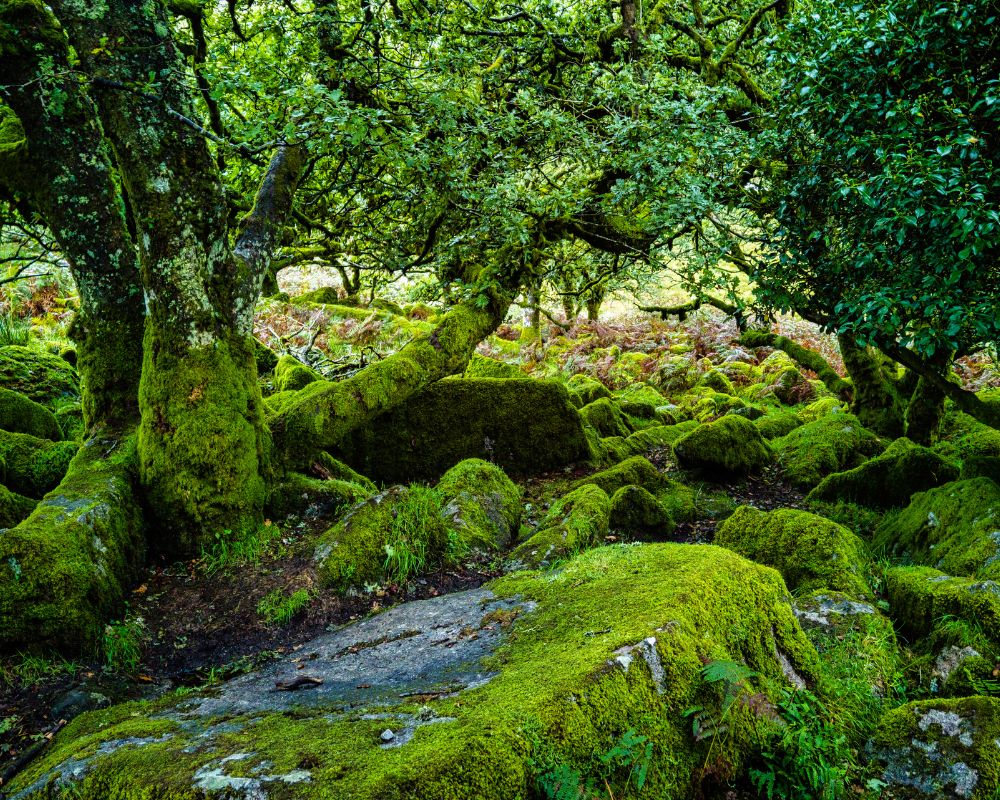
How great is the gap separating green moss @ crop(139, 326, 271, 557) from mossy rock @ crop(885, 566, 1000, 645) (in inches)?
226

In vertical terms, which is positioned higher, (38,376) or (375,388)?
(38,376)

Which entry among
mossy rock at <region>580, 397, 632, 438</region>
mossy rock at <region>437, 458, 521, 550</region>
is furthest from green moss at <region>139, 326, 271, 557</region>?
mossy rock at <region>580, 397, 632, 438</region>

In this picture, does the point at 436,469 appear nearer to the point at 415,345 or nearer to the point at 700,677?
the point at 415,345

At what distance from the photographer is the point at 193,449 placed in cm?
596

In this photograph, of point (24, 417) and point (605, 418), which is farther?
point (605, 418)

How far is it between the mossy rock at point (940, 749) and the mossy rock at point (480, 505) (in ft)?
14.7

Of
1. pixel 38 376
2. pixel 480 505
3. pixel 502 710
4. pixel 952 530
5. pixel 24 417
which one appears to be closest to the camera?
pixel 502 710

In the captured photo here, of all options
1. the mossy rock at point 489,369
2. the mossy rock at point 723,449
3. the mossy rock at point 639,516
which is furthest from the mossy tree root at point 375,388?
the mossy rock at point 723,449

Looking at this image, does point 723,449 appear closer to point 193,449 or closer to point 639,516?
point 639,516

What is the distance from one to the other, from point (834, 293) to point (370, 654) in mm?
5845

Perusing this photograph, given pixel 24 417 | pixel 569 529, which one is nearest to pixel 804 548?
pixel 569 529

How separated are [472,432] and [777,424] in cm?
713

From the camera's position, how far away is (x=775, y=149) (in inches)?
262

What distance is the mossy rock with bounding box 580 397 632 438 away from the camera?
524 inches
